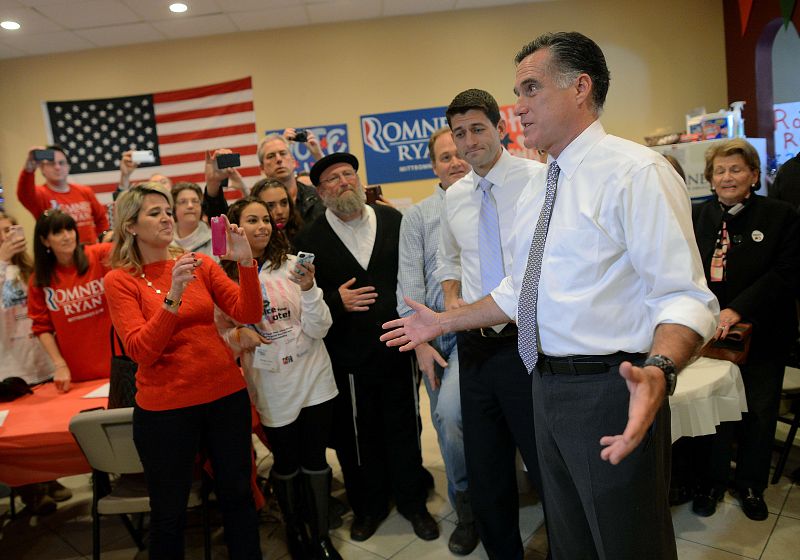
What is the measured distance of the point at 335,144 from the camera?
6.22 metres

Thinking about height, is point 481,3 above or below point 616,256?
above

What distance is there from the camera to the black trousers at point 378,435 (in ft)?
8.94

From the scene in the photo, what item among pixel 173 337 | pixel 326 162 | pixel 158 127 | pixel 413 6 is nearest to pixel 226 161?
pixel 326 162

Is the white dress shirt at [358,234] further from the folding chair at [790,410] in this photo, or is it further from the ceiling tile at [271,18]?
the ceiling tile at [271,18]

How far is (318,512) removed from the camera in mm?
2516

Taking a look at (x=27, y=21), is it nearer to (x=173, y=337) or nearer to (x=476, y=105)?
(x=173, y=337)


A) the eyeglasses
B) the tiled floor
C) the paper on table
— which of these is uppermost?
the eyeglasses

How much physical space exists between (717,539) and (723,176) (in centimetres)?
168

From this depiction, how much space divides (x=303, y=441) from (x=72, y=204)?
122 inches

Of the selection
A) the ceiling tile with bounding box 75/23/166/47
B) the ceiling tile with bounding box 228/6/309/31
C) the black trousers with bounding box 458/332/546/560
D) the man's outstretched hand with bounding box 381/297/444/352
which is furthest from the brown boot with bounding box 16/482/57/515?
the ceiling tile with bounding box 228/6/309/31

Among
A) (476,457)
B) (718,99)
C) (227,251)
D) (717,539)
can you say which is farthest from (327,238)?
(718,99)

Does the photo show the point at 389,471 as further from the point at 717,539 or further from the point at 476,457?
the point at 717,539

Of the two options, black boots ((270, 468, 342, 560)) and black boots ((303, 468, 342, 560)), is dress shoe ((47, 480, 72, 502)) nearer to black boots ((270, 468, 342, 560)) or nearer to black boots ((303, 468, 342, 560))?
black boots ((270, 468, 342, 560))

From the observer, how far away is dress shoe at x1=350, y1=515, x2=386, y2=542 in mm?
2740
